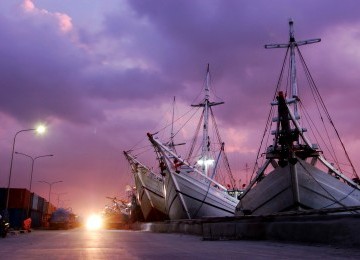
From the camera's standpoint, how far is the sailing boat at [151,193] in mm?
67000

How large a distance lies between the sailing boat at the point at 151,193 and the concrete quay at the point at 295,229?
44.1 meters

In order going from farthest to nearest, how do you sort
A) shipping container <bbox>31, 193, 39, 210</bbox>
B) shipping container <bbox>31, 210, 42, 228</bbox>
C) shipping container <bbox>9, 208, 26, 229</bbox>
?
1. shipping container <bbox>31, 210, 42, 228</bbox>
2. shipping container <bbox>31, 193, 39, 210</bbox>
3. shipping container <bbox>9, 208, 26, 229</bbox>

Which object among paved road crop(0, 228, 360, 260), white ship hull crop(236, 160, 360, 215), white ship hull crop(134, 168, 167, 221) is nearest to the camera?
paved road crop(0, 228, 360, 260)

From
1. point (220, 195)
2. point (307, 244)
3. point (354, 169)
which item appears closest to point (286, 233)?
point (307, 244)

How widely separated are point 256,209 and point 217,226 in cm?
1110

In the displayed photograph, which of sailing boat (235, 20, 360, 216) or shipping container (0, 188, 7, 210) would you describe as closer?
sailing boat (235, 20, 360, 216)

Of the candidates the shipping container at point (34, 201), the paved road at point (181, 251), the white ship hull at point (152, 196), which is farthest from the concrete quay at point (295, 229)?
the shipping container at point (34, 201)

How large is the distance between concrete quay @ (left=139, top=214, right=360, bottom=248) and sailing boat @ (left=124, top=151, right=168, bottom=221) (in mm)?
44076

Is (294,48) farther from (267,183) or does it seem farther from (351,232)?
(351,232)

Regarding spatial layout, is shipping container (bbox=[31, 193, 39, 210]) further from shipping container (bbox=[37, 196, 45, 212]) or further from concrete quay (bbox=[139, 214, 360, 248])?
concrete quay (bbox=[139, 214, 360, 248])

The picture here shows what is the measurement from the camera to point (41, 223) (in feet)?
245

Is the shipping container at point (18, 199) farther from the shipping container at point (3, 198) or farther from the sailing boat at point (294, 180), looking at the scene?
the sailing boat at point (294, 180)

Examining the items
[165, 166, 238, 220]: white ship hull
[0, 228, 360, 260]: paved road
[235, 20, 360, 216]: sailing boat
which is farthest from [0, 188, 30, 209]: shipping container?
[0, 228, 360, 260]: paved road

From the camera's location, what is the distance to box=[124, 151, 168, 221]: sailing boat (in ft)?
220
